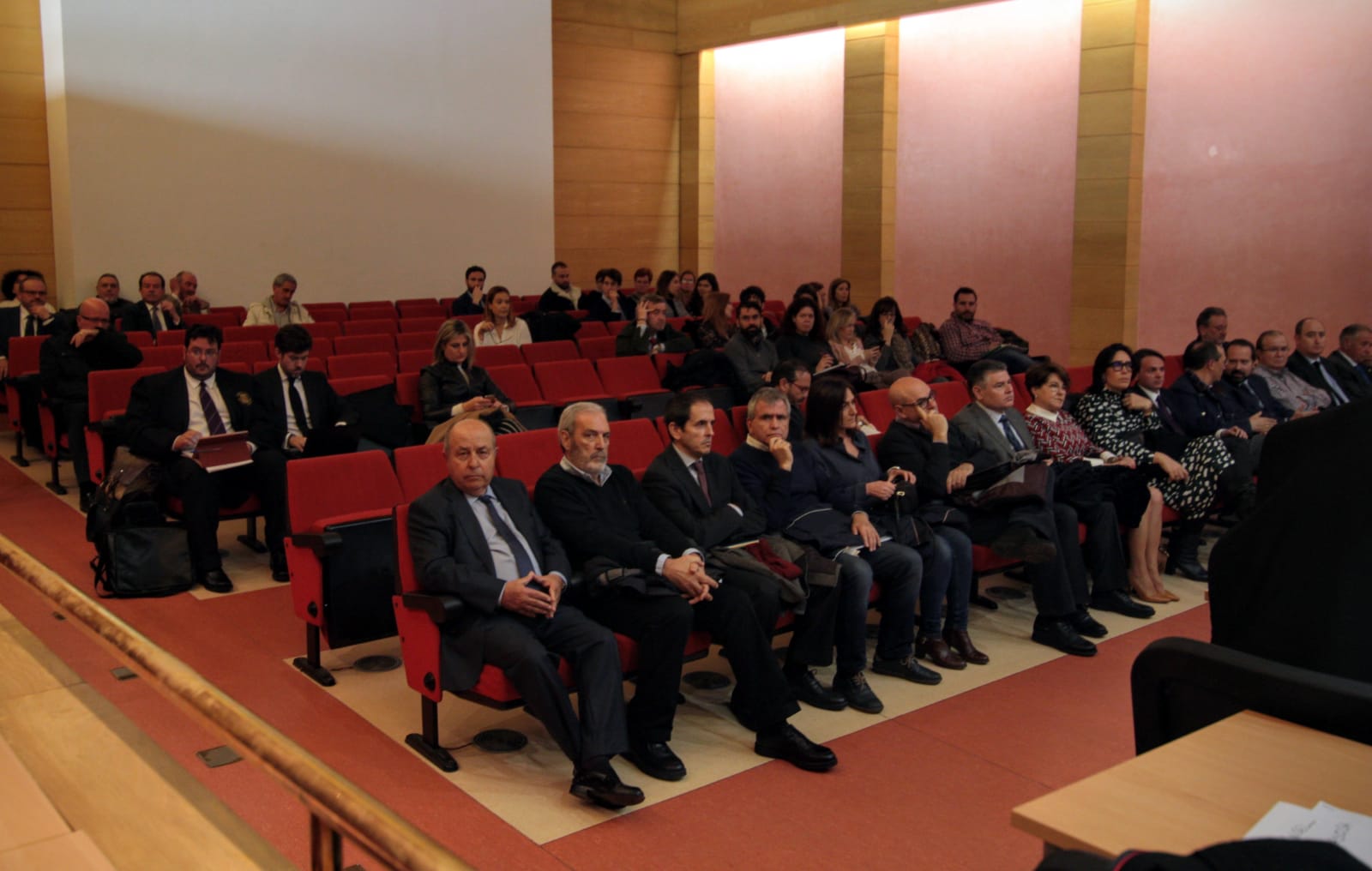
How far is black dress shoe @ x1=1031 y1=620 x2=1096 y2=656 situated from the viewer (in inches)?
185

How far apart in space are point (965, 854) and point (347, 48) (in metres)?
9.44

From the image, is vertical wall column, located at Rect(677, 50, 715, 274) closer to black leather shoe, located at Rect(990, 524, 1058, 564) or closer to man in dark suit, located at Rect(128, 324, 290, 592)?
man in dark suit, located at Rect(128, 324, 290, 592)

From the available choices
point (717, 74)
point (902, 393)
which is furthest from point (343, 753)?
point (717, 74)

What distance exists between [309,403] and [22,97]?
659 cm

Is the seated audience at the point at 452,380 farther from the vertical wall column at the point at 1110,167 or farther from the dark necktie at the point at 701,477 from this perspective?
the vertical wall column at the point at 1110,167

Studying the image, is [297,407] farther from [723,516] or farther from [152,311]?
[152,311]

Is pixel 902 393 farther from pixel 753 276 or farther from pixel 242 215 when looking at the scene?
Answer: pixel 753 276

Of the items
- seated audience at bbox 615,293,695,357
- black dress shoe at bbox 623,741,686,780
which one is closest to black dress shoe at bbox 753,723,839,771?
black dress shoe at bbox 623,741,686,780

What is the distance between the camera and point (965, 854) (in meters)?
3.10

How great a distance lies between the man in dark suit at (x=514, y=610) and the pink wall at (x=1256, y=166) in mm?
7899

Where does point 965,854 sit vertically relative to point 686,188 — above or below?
below

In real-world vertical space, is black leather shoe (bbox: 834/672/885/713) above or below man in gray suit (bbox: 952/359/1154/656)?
below

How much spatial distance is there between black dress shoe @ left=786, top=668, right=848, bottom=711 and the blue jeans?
0.31ft

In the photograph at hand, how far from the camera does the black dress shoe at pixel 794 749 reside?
3600 millimetres
